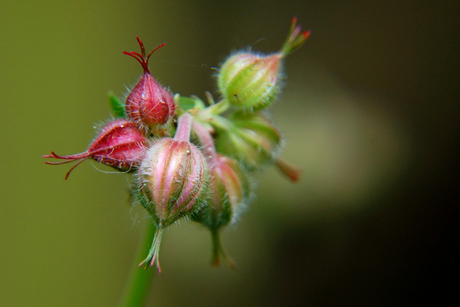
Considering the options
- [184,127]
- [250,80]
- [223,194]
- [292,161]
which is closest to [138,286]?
[223,194]

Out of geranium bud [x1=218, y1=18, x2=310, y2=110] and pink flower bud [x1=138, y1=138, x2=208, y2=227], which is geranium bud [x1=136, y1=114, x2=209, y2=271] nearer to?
pink flower bud [x1=138, y1=138, x2=208, y2=227]

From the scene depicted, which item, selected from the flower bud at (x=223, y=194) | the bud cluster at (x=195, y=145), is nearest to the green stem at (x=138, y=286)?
the bud cluster at (x=195, y=145)

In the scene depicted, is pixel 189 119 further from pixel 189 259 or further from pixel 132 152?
pixel 189 259

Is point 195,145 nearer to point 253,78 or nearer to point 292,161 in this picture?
point 253,78

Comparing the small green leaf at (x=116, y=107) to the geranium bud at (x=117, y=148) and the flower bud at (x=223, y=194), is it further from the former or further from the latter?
the flower bud at (x=223, y=194)

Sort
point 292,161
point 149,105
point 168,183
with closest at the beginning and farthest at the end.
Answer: point 168,183, point 149,105, point 292,161

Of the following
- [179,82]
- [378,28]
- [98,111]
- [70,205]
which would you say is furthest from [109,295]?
[378,28]

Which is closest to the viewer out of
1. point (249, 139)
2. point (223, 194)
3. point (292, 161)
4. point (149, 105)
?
point (149, 105)
